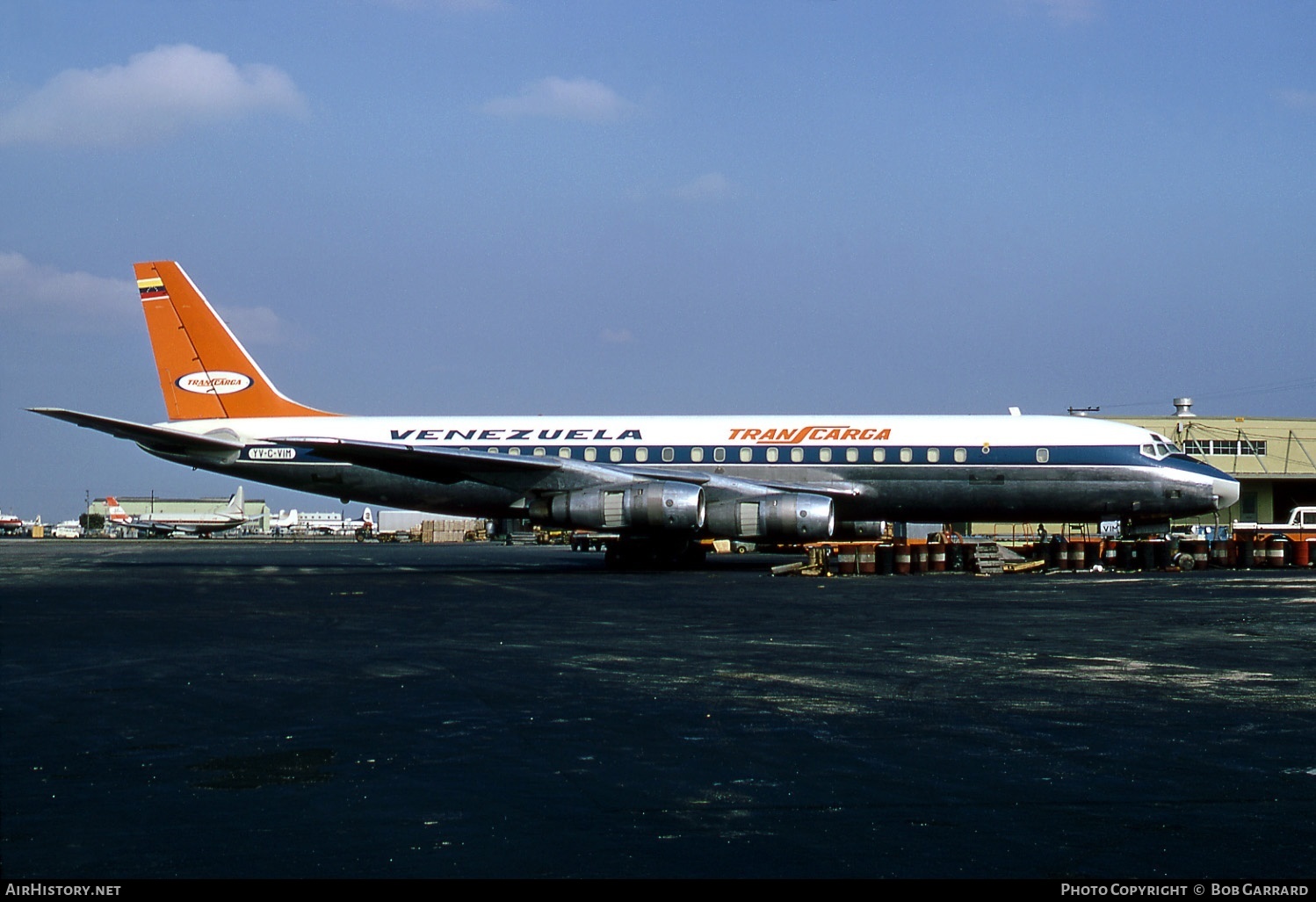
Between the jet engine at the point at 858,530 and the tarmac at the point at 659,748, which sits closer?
the tarmac at the point at 659,748

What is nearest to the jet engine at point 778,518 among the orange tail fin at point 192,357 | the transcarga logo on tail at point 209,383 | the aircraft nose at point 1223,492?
the aircraft nose at point 1223,492

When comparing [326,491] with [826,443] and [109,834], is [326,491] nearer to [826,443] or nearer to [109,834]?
[826,443]

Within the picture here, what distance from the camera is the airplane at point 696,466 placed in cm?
2958

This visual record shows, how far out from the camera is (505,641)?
13625mm

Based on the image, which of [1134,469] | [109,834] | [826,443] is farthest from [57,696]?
[1134,469]

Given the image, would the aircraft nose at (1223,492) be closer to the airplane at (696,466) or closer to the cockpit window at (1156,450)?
the airplane at (696,466)

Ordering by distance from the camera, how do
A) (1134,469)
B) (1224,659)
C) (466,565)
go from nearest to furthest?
(1224,659) → (1134,469) → (466,565)

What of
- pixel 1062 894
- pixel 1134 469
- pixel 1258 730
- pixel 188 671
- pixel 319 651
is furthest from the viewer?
pixel 1134 469

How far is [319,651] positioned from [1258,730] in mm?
8874

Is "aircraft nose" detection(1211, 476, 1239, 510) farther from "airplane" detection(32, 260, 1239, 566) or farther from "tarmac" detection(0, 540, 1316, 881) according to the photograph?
"tarmac" detection(0, 540, 1316, 881)

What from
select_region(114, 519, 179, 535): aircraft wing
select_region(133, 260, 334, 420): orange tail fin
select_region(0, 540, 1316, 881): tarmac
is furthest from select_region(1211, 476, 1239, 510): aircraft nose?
select_region(114, 519, 179, 535): aircraft wing

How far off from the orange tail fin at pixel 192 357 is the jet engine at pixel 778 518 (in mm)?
14451

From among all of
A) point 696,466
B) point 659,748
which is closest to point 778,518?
point 696,466

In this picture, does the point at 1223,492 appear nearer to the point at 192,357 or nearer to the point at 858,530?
Answer: the point at 858,530
